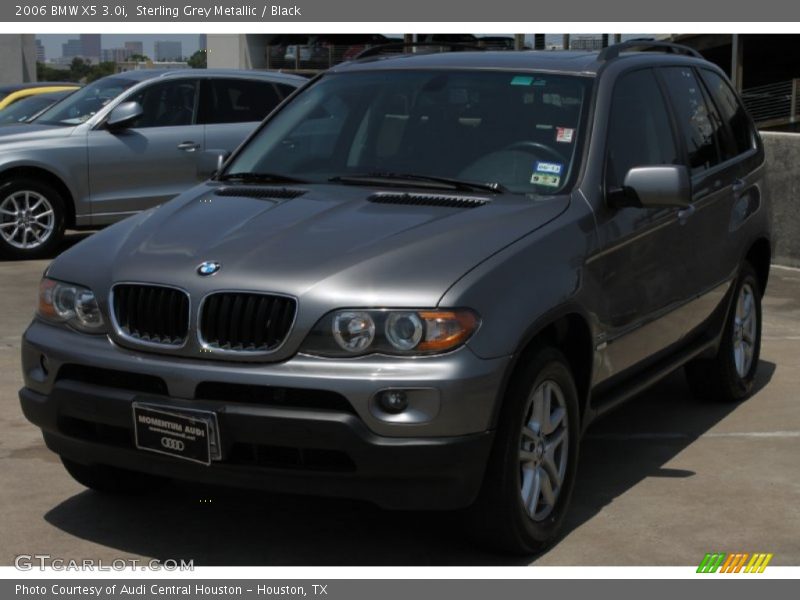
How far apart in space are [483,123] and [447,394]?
68.5 inches

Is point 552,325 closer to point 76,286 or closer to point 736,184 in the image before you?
point 76,286

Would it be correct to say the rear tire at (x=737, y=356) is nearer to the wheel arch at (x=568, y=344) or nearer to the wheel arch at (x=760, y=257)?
the wheel arch at (x=760, y=257)

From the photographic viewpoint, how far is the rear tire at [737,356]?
7.07 metres

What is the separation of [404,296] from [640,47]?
8.79 ft

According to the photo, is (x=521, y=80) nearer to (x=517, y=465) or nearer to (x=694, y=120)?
(x=694, y=120)

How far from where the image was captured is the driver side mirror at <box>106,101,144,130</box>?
39.8 feet

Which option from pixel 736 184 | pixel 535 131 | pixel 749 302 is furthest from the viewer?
pixel 749 302

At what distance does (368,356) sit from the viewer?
4367 mm

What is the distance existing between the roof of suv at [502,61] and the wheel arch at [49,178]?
635cm

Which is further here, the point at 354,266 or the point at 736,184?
the point at 736,184

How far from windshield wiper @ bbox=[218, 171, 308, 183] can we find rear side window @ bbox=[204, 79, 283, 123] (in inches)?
278

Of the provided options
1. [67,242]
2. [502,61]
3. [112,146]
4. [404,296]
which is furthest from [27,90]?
[404,296]

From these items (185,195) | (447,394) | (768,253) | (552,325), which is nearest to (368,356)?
(447,394)

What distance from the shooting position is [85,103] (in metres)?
12.7
